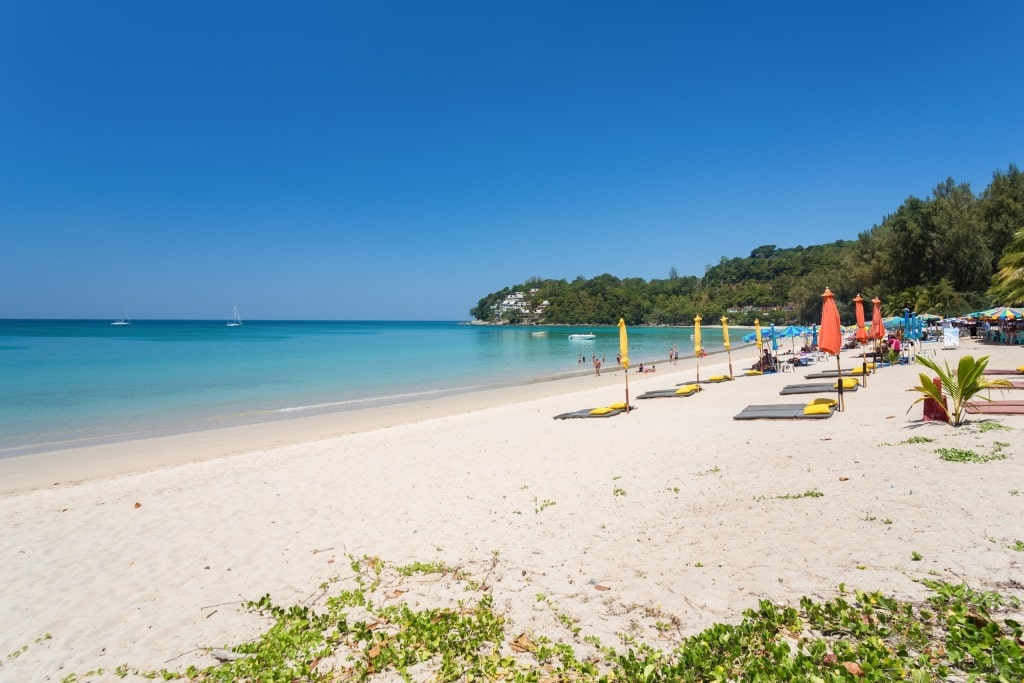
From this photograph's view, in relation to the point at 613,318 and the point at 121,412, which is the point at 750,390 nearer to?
the point at 121,412

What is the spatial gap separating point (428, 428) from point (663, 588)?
10456 millimetres

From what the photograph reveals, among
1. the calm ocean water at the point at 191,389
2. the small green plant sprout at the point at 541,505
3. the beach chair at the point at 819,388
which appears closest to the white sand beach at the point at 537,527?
the small green plant sprout at the point at 541,505

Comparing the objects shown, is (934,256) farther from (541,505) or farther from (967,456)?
(541,505)

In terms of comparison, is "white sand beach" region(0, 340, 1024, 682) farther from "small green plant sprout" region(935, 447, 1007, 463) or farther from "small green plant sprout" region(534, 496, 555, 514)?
"small green plant sprout" region(935, 447, 1007, 463)

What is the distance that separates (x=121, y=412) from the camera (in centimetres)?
1948

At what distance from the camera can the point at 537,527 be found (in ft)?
19.2

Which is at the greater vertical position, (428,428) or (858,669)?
(858,669)

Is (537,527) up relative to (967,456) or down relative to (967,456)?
down

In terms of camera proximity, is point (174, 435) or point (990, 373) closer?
point (990, 373)

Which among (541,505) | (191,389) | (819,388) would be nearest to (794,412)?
(819,388)

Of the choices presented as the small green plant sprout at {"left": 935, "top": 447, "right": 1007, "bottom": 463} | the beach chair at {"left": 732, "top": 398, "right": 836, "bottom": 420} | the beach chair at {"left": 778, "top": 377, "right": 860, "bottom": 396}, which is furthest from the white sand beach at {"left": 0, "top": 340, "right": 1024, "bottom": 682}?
the beach chair at {"left": 778, "top": 377, "right": 860, "bottom": 396}

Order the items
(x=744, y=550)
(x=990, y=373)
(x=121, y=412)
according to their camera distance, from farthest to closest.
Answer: (x=121, y=412) → (x=990, y=373) → (x=744, y=550)

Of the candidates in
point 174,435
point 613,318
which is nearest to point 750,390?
point 174,435

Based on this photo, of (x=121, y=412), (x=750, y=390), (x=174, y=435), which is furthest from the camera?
(x=121, y=412)
